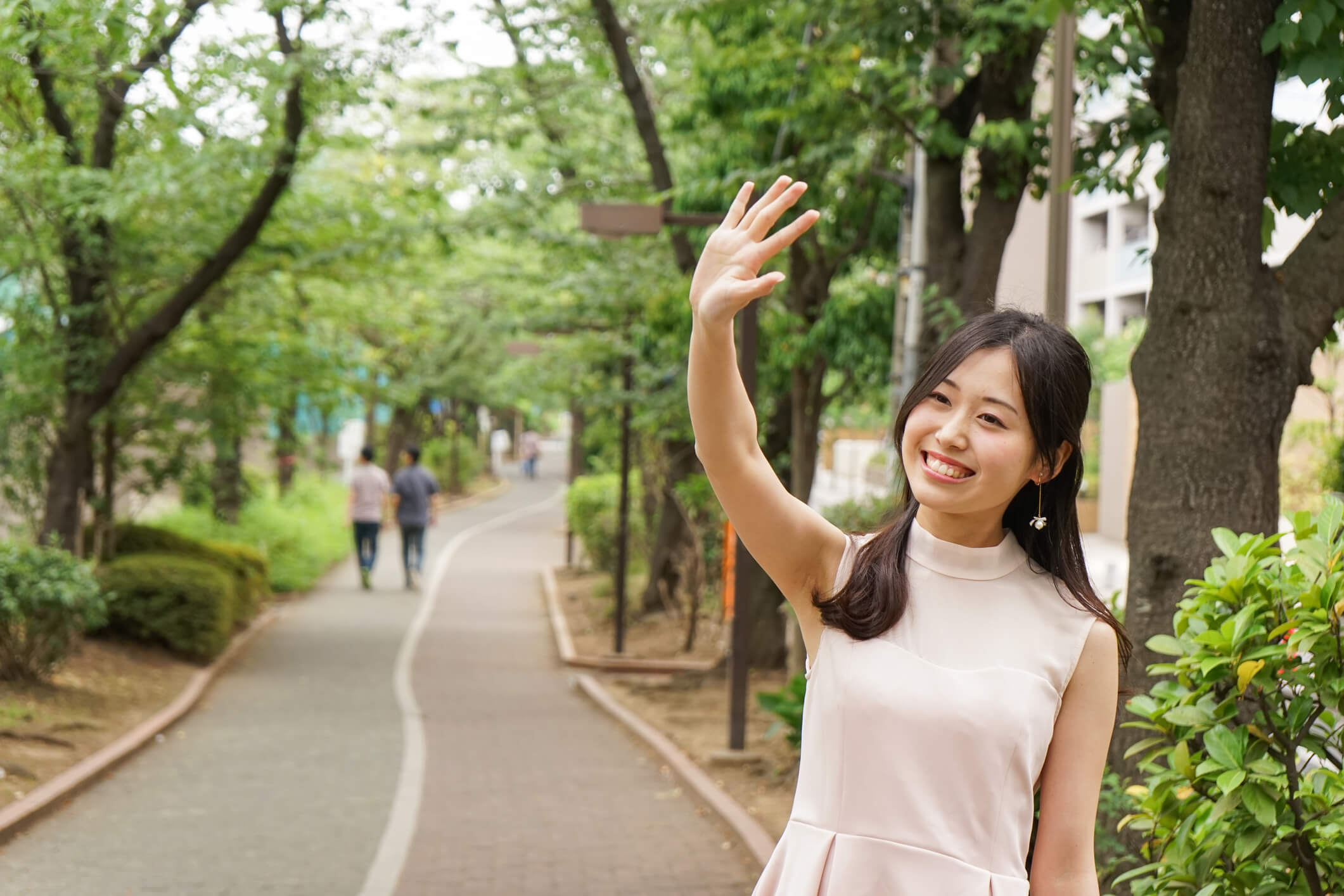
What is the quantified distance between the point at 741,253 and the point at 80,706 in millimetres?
10149

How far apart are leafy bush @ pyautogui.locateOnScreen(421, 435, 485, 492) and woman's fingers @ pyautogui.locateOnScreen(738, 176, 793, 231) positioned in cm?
4470

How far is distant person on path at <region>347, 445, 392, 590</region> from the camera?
21781mm

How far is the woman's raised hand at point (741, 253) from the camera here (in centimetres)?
218

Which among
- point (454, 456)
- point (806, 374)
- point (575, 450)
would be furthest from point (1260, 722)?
point (454, 456)

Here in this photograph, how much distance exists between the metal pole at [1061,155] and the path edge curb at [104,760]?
606cm

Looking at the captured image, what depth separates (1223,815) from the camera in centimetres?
347

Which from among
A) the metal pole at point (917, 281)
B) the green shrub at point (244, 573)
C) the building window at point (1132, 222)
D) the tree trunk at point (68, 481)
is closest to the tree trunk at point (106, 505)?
the tree trunk at point (68, 481)

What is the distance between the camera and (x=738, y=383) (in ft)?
7.53

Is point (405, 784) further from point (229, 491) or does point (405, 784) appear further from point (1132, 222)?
point (1132, 222)

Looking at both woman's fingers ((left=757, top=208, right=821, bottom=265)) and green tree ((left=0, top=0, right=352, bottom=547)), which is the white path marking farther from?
woman's fingers ((left=757, top=208, right=821, bottom=265))

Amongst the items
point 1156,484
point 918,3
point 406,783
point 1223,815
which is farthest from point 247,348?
point 1223,815

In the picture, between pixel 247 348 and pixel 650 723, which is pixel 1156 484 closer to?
pixel 650 723

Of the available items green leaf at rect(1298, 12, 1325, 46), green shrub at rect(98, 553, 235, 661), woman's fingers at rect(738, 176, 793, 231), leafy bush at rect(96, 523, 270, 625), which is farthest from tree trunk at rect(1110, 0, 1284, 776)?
leafy bush at rect(96, 523, 270, 625)

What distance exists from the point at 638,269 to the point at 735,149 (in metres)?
3.40
